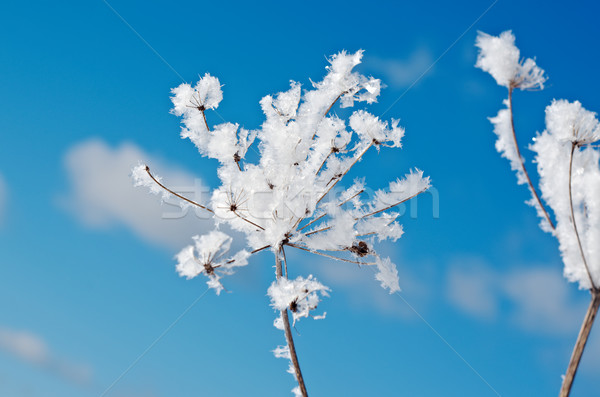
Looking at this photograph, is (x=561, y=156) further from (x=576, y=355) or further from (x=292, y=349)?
(x=292, y=349)

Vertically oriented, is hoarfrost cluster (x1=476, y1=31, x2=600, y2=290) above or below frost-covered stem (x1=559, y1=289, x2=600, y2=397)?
above

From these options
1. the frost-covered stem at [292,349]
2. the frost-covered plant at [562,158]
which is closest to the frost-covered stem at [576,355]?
the frost-covered plant at [562,158]

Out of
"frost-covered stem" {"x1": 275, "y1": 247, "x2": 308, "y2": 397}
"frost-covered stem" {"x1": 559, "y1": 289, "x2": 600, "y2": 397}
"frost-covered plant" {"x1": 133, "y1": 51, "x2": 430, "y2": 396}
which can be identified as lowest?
"frost-covered stem" {"x1": 559, "y1": 289, "x2": 600, "y2": 397}

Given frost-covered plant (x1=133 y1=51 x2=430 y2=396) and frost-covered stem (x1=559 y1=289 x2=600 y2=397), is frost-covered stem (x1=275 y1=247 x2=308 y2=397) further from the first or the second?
frost-covered stem (x1=559 y1=289 x2=600 y2=397)

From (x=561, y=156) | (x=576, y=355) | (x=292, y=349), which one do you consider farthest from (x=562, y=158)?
(x=292, y=349)

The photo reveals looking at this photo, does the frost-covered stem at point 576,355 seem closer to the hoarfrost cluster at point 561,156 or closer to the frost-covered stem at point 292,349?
the hoarfrost cluster at point 561,156

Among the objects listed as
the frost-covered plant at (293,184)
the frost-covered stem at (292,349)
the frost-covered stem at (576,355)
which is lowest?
the frost-covered stem at (576,355)

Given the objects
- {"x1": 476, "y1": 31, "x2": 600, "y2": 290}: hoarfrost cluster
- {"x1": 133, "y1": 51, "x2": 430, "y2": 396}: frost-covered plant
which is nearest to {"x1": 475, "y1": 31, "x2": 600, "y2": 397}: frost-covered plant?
{"x1": 476, "y1": 31, "x2": 600, "y2": 290}: hoarfrost cluster

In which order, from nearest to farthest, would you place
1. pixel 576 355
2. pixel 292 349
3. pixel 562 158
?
pixel 576 355, pixel 562 158, pixel 292 349
